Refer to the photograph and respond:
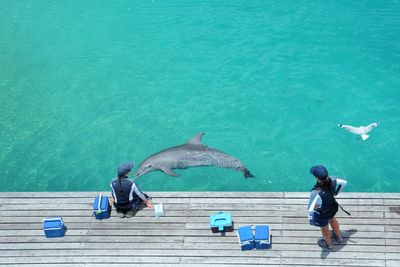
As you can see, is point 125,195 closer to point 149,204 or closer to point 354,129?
point 149,204

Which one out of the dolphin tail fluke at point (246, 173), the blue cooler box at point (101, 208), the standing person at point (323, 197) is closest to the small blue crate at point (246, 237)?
the standing person at point (323, 197)

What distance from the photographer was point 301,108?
56.5ft

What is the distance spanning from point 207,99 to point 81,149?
Answer: 5.26m

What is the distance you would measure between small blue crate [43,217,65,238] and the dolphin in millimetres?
3703

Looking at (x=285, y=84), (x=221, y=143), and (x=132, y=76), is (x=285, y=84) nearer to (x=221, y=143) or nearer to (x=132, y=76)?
(x=221, y=143)

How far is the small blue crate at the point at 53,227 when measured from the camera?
10.7 metres

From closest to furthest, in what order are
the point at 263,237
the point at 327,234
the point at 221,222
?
the point at 327,234 → the point at 263,237 → the point at 221,222

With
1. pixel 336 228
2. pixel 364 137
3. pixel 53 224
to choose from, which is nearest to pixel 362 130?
pixel 364 137

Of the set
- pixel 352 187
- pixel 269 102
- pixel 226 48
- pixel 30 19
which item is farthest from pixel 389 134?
pixel 30 19

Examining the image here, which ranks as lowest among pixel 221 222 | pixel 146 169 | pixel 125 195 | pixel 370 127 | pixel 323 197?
pixel 146 169

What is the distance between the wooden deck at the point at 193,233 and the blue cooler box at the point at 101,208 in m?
0.15

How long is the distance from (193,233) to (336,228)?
3.24 m

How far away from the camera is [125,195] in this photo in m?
10.9

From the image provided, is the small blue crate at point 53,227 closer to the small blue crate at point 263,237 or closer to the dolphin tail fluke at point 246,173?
the small blue crate at point 263,237
